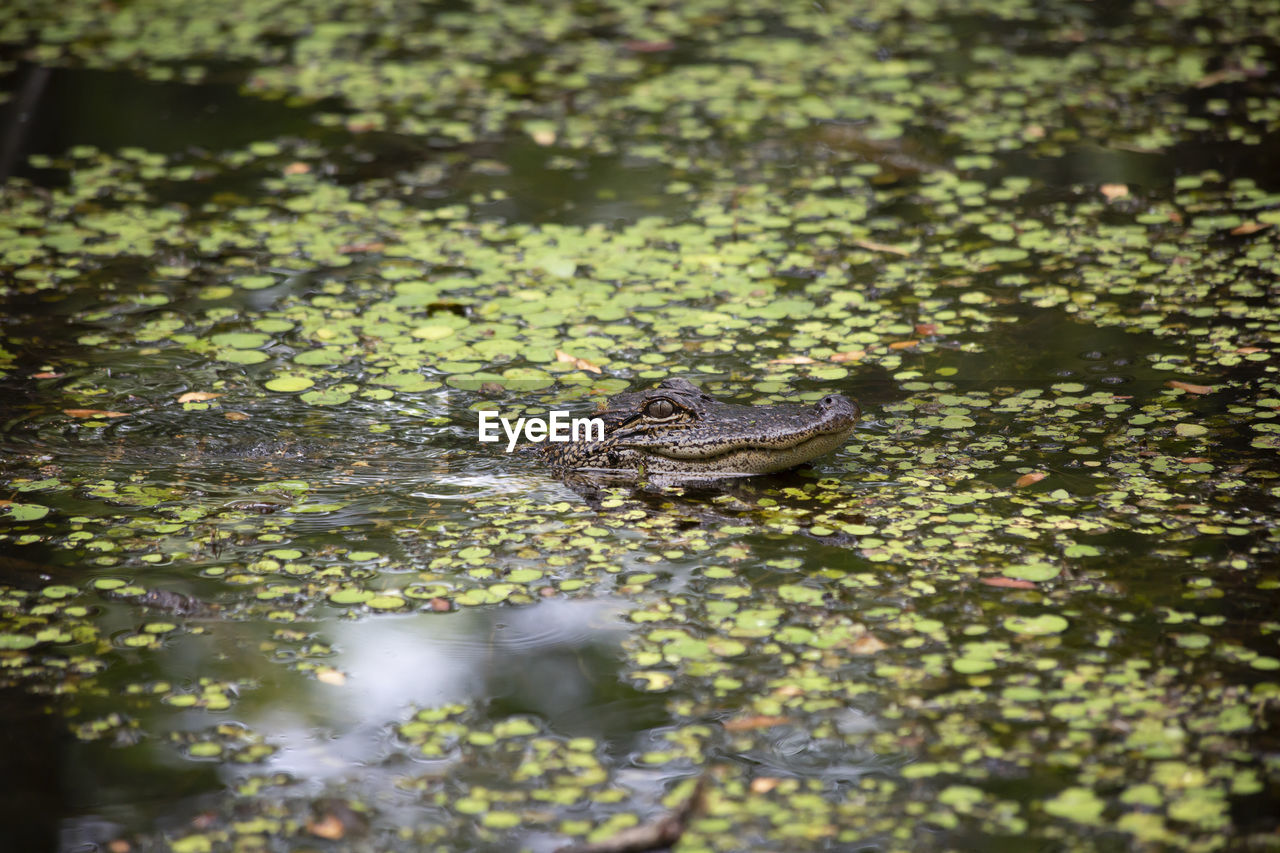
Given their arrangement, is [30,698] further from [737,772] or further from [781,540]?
[781,540]

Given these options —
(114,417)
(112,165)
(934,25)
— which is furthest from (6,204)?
(934,25)

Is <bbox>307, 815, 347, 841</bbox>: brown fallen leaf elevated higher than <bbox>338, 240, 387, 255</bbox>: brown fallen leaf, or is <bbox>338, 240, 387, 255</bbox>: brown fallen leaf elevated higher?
<bbox>338, 240, 387, 255</bbox>: brown fallen leaf

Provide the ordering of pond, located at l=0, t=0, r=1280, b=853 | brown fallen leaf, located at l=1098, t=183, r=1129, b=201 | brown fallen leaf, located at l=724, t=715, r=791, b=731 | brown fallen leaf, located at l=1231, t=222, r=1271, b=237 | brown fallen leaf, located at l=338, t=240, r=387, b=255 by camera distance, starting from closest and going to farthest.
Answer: pond, located at l=0, t=0, r=1280, b=853 < brown fallen leaf, located at l=724, t=715, r=791, b=731 < brown fallen leaf, located at l=1231, t=222, r=1271, b=237 < brown fallen leaf, located at l=338, t=240, r=387, b=255 < brown fallen leaf, located at l=1098, t=183, r=1129, b=201

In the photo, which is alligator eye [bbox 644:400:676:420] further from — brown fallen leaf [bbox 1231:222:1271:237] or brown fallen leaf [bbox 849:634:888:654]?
brown fallen leaf [bbox 1231:222:1271:237]

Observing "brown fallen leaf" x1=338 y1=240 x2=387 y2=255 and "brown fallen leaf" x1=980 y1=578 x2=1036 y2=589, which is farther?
"brown fallen leaf" x1=338 y1=240 x2=387 y2=255

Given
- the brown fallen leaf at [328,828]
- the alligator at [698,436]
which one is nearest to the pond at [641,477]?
the brown fallen leaf at [328,828]

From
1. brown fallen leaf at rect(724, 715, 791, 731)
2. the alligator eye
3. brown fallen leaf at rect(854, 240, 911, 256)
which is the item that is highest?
brown fallen leaf at rect(854, 240, 911, 256)

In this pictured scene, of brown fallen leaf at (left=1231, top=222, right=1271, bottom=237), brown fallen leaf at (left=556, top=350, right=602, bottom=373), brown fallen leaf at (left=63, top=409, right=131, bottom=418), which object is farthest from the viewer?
brown fallen leaf at (left=1231, top=222, right=1271, bottom=237)

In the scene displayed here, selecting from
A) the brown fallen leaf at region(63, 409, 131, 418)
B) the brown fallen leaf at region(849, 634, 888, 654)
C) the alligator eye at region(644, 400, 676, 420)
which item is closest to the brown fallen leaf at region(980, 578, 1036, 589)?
the brown fallen leaf at region(849, 634, 888, 654)
